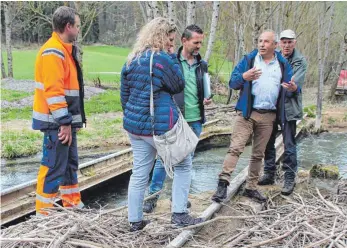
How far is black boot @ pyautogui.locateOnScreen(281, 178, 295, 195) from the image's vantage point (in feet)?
17.4

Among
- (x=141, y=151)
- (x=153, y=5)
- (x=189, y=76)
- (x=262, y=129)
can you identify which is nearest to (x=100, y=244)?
(x=141, y=151)

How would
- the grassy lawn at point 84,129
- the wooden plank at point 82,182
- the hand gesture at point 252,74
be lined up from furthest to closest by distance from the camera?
1. the grassy lawn at point 84,129
2. the wooden plank at point 82,182
3. the hand gesture at point 252,74

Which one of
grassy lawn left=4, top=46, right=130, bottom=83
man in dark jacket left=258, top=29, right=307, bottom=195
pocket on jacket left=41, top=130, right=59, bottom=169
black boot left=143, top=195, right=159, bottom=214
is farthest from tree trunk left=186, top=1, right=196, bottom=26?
grassy lawn left=4, top=46, right=130, bottom=83

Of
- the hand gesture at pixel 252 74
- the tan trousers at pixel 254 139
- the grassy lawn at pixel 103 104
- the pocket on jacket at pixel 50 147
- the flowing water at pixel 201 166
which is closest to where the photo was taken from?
the pocket on jacket at pixel 50 147

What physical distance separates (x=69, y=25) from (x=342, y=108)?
1480 centimetres

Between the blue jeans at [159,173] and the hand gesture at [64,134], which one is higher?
the hand gesture at [64,134]

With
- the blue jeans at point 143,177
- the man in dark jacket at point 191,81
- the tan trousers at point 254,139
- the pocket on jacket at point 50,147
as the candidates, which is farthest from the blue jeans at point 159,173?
the pocket on jacket at point 50,147

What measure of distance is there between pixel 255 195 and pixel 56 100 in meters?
2.67

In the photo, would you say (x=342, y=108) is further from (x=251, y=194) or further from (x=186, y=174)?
(x=186, y=174)

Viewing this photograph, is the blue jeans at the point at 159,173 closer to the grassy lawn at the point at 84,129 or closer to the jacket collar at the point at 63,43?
the jacket collar at the point at 63,43

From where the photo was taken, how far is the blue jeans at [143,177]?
386 cm

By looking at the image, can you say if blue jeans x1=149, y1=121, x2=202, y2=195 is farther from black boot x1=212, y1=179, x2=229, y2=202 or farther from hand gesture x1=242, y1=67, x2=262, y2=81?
hand gesture x1=242, y1=67, x2=262, y2=81

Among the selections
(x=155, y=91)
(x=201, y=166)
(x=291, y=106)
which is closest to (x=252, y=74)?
(x=291, y=106)

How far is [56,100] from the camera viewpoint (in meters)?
4.17
